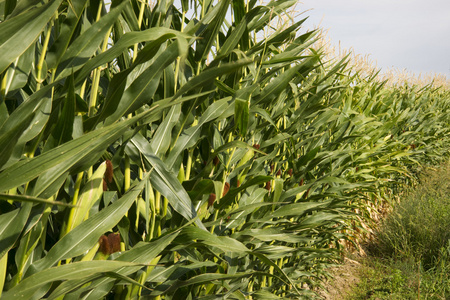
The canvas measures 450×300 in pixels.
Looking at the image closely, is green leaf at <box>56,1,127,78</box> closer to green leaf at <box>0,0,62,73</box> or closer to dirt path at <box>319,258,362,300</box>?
green leaf at <box>0,0,62,73</box>

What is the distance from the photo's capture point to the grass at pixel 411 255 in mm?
2930

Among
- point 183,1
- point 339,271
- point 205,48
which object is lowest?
point 339,271

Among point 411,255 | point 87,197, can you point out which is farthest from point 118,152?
point 411,255

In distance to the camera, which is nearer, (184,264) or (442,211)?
(184,264)

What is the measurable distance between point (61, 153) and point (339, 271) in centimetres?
317

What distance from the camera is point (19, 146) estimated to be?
2.70 feet

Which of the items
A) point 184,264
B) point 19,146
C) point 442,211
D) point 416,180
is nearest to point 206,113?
point 184,264

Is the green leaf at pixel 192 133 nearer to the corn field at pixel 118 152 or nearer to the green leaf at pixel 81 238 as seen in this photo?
the corn field at pixel 118 152

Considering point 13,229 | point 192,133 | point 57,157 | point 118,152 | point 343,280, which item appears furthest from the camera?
point 343,280

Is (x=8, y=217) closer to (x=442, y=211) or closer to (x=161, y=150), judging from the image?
(x=161, y=150)

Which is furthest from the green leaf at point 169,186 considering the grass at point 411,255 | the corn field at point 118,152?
the grass at point 411,255

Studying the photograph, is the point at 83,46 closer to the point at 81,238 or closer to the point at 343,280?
the point at 81,238

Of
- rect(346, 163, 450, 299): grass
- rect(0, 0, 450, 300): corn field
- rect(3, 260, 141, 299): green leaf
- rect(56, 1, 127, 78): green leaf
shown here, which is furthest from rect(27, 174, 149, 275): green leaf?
rect(346, 163, 450, 299): grass

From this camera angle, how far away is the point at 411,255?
3.38m
